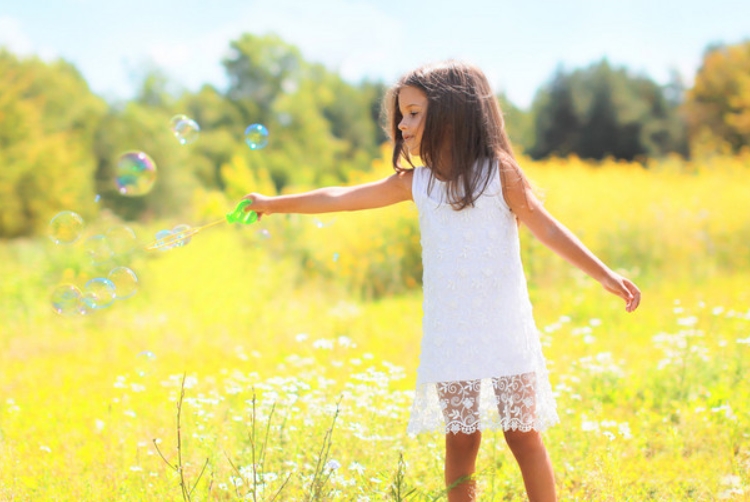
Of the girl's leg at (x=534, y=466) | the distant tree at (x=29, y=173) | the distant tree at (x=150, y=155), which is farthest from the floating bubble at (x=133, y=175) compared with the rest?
the distant tree at (x=150, y=155)

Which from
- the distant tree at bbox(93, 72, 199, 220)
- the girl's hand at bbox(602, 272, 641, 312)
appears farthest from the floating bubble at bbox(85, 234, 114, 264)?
the distant tree at bbox(93, 72, 199, 220)

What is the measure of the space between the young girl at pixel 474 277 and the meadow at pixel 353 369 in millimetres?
279

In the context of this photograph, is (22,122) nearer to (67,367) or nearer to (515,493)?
(67,367)

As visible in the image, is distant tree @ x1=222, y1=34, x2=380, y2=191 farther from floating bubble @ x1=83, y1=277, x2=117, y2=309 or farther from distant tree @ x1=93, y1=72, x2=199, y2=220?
floating bubble @ x1=83, y1=277, x2=117, y2=309

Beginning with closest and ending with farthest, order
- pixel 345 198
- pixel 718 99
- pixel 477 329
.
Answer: pixel 477 329 → pixel 345 198 → pixel 718 99

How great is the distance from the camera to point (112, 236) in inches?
125

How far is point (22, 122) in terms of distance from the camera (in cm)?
1723

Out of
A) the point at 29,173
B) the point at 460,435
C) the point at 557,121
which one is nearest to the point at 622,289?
the point at 460,435

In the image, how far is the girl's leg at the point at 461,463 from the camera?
7.34ft

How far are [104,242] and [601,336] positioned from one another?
361cm

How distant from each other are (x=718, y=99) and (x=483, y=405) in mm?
28379

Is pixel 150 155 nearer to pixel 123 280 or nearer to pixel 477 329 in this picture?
pixel 123 280

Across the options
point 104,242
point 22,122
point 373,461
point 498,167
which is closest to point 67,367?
point 104,242

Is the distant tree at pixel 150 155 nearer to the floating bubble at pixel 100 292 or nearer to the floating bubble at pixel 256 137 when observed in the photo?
the floating bubble at pixel 256 137
